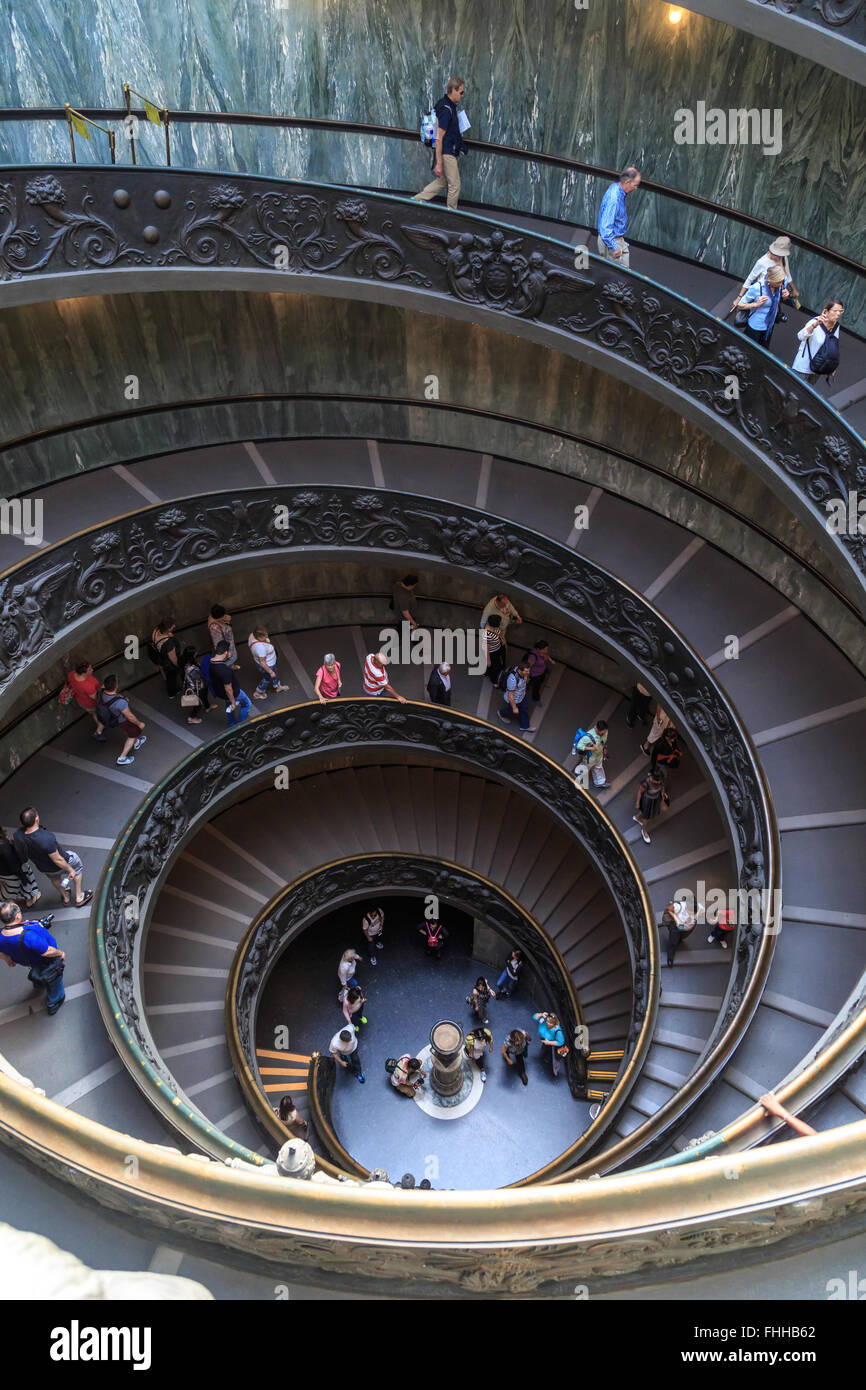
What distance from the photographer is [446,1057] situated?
15.4 meters

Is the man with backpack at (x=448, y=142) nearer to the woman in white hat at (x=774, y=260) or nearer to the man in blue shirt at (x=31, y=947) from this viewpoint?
the woman in white hat at (x=774, y=260)

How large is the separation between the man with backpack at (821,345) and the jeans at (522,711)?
6.37 m

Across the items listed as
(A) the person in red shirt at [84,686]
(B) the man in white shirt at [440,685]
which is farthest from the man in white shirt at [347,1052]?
(A) the person in red shirt at [84,686]

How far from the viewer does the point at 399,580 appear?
16797mm

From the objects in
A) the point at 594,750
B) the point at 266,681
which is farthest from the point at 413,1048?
the point at 266,681

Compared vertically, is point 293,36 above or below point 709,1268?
above

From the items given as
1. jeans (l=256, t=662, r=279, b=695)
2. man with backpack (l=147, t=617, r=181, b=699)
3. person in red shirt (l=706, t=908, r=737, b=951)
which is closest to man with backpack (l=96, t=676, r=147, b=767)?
man with backpack (l=147, t=617, r=181, b=699)

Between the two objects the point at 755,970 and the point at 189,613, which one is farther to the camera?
the point at 189,613

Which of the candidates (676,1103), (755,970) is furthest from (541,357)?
(676,1103)

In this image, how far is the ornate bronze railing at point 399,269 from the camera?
1078cm

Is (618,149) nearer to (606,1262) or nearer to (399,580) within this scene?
(399,580)

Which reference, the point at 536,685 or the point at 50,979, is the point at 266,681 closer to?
the point at 536,685

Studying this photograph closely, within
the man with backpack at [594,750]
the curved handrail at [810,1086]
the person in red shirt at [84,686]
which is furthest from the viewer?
the man with backpack at [594,750]

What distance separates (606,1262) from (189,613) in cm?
1399
